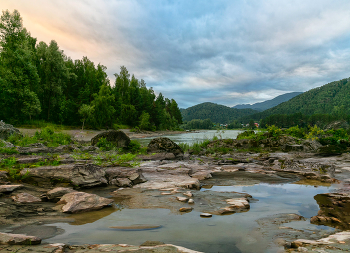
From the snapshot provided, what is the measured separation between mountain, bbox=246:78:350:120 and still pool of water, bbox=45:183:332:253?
16640cm

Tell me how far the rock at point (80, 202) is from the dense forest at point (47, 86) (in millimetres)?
34966

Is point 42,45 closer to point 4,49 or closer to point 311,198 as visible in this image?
point 4,49

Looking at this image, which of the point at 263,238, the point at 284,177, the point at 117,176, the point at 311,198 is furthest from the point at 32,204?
the point at 284,177

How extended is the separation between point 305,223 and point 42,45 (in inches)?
2062

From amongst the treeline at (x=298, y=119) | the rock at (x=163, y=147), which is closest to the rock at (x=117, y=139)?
the rock at (x=163, y=147)

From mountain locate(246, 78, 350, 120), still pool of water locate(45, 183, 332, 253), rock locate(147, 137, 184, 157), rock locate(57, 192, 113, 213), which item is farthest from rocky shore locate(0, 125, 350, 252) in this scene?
mountain locate(246, 78, 350, 120)

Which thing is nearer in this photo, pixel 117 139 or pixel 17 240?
pixel 17 240

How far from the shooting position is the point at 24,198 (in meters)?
3.76

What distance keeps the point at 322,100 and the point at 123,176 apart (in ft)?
672

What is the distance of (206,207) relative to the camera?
13.0 ft

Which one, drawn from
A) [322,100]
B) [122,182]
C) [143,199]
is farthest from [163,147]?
[322,100]

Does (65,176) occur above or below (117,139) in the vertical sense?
below

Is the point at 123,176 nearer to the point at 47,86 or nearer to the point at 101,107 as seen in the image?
the point at 47,86

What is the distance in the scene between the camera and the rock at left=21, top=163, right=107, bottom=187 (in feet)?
16.1
